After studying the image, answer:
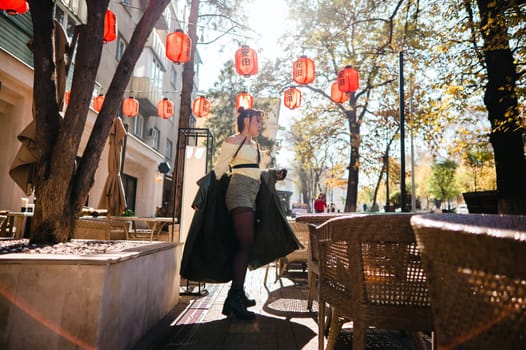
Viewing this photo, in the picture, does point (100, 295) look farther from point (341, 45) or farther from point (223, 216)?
point (341, 45)

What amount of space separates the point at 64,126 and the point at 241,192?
5.80 feet

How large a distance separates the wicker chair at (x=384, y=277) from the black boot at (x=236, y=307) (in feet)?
5.81

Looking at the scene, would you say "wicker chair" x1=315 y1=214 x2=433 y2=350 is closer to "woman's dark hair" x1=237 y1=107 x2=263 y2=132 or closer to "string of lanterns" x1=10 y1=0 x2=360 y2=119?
"woman's dark hair" x1=237 y1=107 x2=263 y2=132

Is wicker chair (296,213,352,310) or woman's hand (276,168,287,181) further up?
woman's hand (276,168,287,181)

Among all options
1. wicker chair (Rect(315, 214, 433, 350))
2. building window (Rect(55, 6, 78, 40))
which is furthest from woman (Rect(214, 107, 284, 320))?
building window (Rect(55, 6, 78, 40))

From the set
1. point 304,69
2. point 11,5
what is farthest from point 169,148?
point 11,5

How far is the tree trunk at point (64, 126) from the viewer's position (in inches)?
121

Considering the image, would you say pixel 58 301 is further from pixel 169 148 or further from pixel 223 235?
pixel 169 148

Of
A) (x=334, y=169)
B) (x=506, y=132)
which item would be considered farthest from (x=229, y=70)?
(x=506, y=132)

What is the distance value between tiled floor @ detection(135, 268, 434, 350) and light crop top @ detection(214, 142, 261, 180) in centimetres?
144

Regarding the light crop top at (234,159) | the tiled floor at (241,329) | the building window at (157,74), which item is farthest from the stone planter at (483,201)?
the building window at (157,74)

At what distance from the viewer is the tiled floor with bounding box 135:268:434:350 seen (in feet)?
8.95

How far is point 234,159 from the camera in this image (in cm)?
356

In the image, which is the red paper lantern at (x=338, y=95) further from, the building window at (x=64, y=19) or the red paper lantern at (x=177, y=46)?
the building window at (x=64, y=19)
